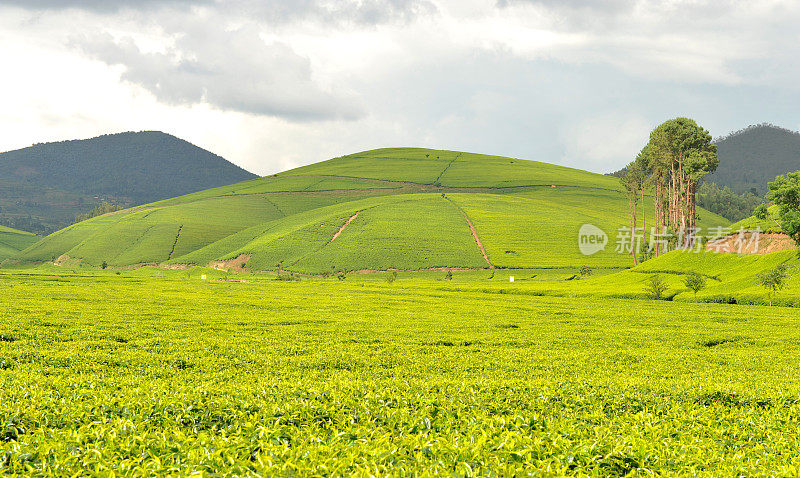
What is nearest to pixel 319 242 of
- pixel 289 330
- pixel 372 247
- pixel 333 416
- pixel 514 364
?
pixel 372 247

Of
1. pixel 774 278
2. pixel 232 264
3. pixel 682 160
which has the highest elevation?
pixel 682 160

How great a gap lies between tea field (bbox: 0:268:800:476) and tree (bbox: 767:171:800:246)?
4571 centimetres

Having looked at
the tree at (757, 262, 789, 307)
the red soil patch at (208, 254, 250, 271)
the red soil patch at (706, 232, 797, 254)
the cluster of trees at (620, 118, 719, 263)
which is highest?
the cluster of trees at (620, 118, 719, 263)

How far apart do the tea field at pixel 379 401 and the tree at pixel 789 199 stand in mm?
45706

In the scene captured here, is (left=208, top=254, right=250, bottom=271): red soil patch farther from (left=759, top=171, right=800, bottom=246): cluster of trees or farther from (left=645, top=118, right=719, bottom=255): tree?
(left=759, top=171, right=800, bottom=246): cluster of trees

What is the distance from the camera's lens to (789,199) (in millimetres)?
72625

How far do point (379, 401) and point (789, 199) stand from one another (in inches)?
3266

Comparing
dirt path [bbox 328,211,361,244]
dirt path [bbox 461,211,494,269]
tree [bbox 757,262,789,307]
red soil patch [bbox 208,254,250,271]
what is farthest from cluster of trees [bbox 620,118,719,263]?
red soil patch [bbox 208,254,250,271]

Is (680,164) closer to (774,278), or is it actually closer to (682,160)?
(682,160)

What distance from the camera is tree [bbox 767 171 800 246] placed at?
7156 cm

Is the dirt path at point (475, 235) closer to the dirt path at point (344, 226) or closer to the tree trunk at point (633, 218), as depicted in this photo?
the dirt path at point (344, 226)

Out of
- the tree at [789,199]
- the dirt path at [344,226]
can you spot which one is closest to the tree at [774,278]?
the tree at [789,199]

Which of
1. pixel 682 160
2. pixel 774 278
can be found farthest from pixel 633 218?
pixel 774 278

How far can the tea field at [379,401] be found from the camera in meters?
8.77
